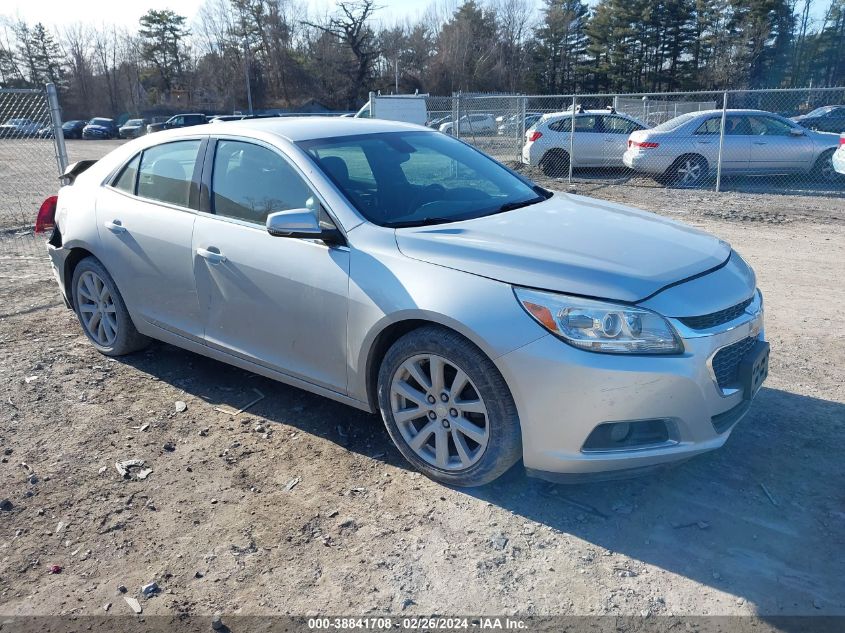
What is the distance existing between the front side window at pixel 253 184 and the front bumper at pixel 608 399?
1589 mm

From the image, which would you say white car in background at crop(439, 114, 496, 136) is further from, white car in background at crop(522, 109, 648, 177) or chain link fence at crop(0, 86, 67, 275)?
chain link fence at crop(0, 86, 67, 275)

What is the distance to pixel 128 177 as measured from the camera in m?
4.86

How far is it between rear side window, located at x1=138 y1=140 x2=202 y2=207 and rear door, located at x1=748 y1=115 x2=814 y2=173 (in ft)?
41.4

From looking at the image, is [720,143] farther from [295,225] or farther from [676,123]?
[295,225]

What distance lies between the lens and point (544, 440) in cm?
301

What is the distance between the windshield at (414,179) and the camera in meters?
3.78

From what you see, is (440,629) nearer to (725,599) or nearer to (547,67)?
(725,599)

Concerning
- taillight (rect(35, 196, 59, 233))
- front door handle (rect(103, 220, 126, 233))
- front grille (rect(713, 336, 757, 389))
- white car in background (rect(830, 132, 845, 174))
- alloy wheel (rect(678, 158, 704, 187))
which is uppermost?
front door handle (rect(103, 220, 126, 233))

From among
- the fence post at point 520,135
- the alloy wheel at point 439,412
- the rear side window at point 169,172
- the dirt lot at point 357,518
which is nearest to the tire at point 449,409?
the alloy wheel at point 439,412

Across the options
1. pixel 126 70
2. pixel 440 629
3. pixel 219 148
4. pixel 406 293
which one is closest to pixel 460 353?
pixel 406 293

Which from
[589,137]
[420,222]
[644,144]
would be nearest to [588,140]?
[589,137]

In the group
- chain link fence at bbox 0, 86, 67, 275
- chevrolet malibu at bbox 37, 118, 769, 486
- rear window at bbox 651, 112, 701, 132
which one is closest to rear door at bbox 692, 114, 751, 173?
rear window at bbox 651, 112, 701, 132

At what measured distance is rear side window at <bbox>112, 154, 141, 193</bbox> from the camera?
482 cm

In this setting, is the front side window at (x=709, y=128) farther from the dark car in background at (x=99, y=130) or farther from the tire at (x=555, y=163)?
the dark car in background at (x=99, y=130)
